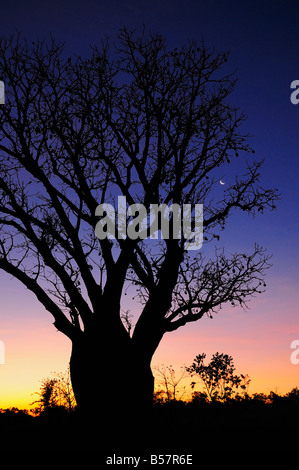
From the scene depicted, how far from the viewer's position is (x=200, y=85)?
33.9 ft

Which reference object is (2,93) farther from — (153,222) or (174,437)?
(174,437)

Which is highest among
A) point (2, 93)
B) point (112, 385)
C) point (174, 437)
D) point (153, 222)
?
point (2, 93)

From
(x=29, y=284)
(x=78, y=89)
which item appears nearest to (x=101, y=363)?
(x=29, y=284)

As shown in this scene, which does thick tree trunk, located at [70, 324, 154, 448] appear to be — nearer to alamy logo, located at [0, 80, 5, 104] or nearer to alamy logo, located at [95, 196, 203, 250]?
alamy logo, located at [95, 196, 203, 250]

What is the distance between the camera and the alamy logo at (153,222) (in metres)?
9.39

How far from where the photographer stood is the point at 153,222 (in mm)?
9461

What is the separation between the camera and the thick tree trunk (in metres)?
7.87

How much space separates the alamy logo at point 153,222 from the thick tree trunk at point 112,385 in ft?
7.83

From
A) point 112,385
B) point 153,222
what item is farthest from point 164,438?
point 153,222

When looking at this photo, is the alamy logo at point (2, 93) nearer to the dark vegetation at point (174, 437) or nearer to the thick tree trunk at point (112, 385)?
the thick tree trunk at point (112, 385)

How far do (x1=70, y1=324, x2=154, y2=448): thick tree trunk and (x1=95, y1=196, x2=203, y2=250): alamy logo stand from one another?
239 cm

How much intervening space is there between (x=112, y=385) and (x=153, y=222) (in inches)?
145
